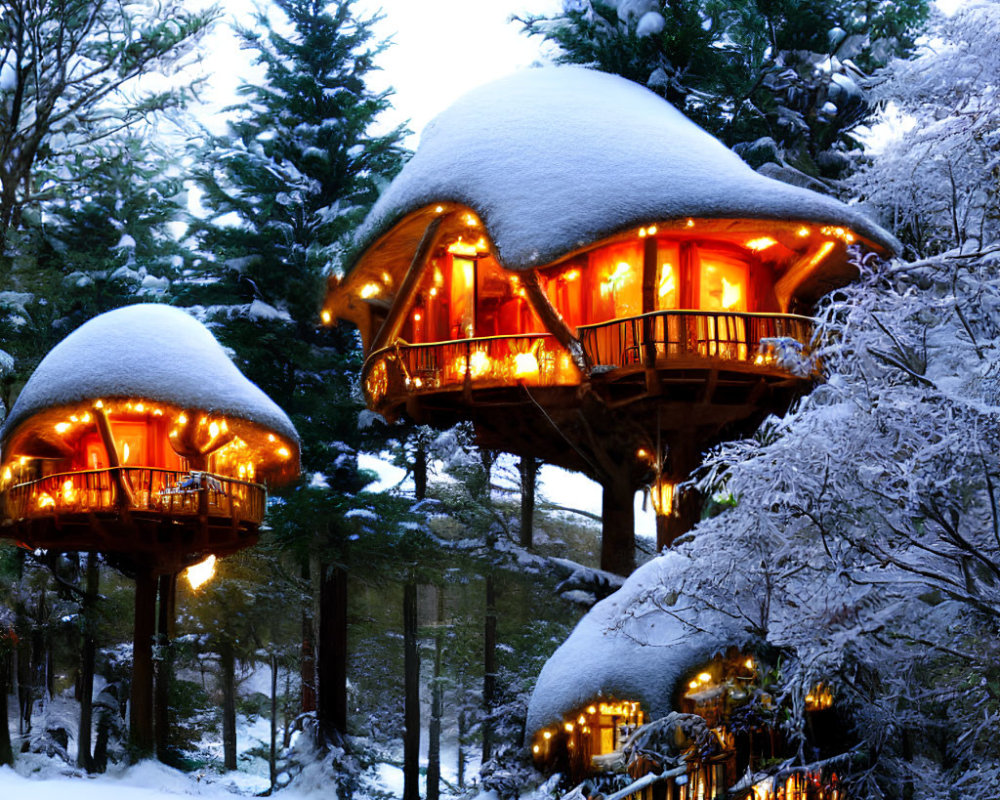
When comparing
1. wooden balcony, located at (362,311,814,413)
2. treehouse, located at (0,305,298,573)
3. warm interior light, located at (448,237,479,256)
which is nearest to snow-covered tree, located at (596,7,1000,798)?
wooden balcony, located at (362,311,814,413)

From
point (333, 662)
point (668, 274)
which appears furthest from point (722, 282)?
point (333, 662)

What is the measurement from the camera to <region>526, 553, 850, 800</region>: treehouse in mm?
12727

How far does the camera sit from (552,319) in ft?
57.0

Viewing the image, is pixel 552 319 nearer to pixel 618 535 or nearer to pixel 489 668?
pixel 618 535

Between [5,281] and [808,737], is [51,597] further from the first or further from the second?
[808,737]

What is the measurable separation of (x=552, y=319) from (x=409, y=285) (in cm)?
288

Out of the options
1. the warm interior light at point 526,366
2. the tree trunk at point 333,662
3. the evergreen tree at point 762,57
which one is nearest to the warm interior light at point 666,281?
the warm interior light at point 526,366

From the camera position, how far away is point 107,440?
22.3 metres

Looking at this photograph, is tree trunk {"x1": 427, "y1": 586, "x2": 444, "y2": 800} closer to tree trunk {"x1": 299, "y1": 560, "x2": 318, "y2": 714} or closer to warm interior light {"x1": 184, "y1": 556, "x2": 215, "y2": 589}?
tree trunk {"x1": 299, "y1": 560, "x2": 318, "y2": 714}

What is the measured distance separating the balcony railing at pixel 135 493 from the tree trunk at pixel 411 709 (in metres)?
6.96

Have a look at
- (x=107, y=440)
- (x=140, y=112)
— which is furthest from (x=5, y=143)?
(x=107, y=440)

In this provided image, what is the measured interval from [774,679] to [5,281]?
18.5 m

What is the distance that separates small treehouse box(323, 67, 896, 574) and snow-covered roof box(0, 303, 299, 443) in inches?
144

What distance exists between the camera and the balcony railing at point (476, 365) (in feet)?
57.5
